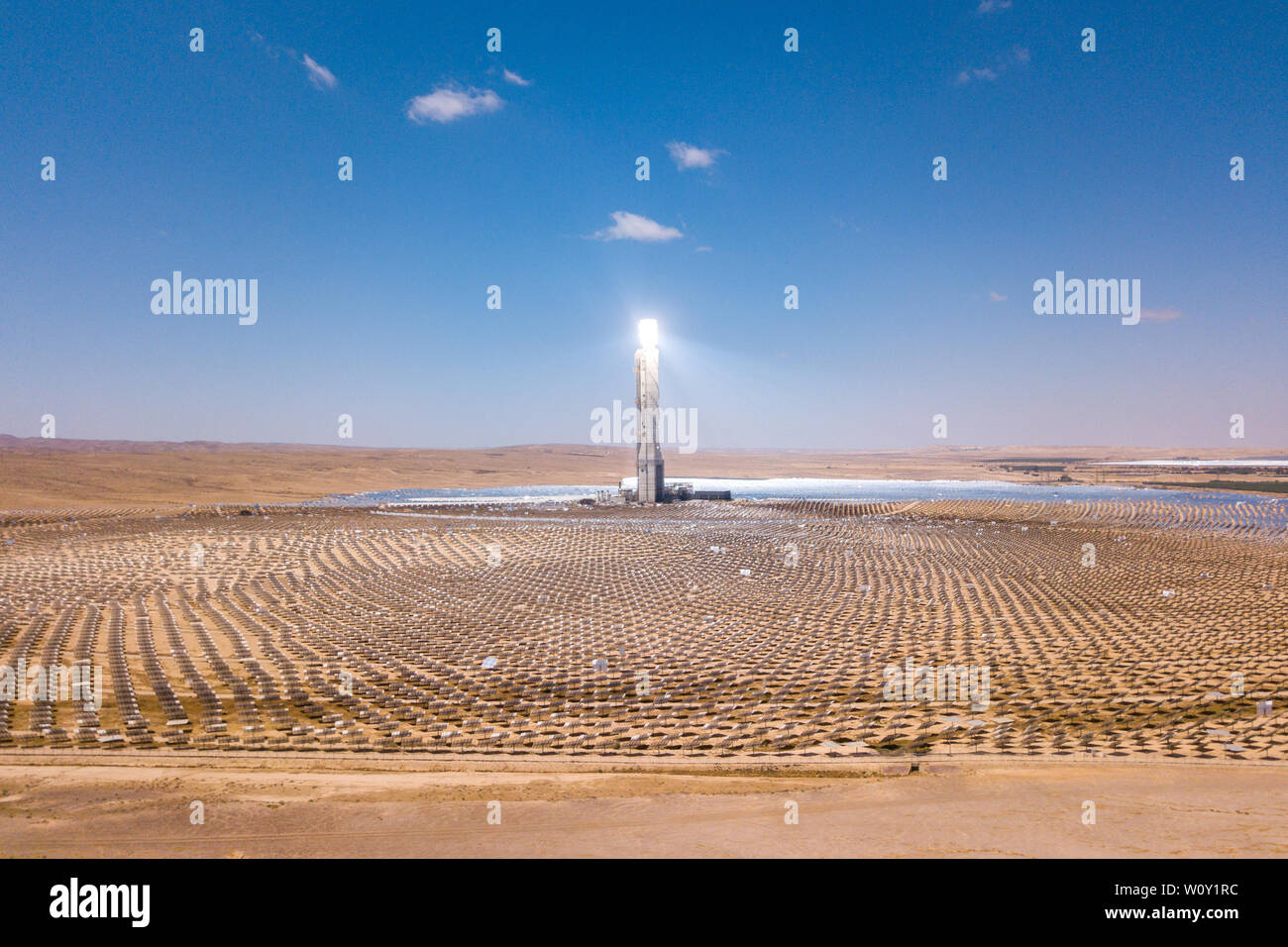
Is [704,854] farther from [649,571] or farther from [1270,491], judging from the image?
→ [1270,491]

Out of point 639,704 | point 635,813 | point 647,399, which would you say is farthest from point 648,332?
point 635,813

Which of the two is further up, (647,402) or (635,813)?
(647,402)

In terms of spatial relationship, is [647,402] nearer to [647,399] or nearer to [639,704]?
[647,399]

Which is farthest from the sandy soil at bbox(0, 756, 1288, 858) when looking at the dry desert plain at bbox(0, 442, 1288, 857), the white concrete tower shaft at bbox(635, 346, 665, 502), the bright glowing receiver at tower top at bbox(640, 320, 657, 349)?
the bright glowing receiver at tower top at bbox(640, 320, 657, 349)

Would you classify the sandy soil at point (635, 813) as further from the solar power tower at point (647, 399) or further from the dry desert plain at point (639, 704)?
the solar power tower at point (647, 399)
